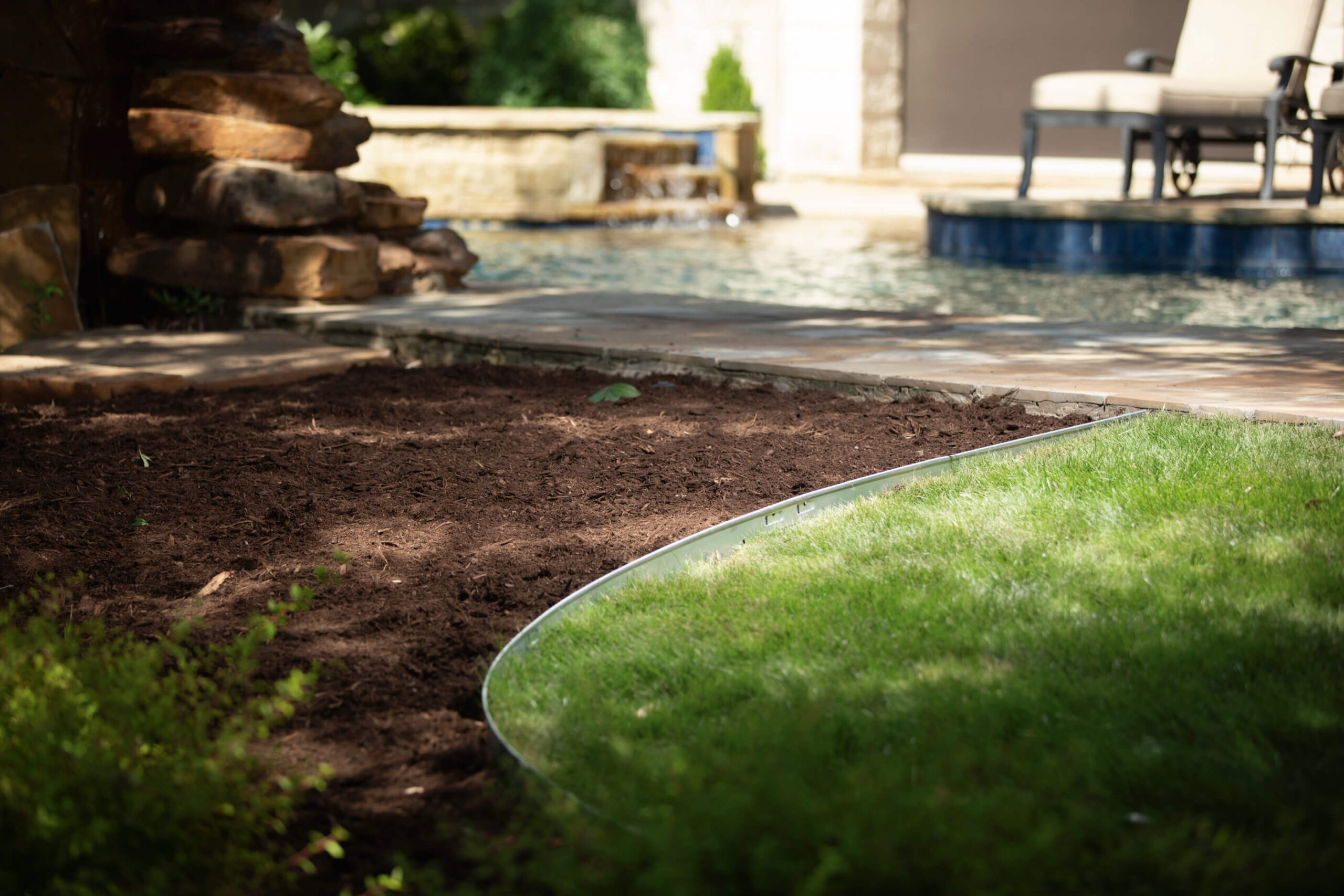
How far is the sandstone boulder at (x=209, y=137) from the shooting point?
19.3 feet

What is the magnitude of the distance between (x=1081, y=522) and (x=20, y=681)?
6.92ft

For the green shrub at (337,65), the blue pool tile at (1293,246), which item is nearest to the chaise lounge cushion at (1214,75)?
the blue pool tile at (1293,246)

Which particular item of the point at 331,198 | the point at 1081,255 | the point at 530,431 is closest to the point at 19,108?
the point at 331,198

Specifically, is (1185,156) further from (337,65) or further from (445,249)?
(337,65)

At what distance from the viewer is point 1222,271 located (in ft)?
27.5

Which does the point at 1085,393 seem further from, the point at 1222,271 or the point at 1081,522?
the point at 1222,271

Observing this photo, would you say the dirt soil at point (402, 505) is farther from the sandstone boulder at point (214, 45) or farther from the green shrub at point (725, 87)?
the green shrub at point (725, 87)

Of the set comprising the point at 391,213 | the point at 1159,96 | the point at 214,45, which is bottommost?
the point at 391,213

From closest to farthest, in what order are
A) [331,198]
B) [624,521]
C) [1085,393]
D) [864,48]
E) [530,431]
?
[624,521] → [1085,393] → [530,431] → [331,198] → [864,48]

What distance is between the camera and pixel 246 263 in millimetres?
5926

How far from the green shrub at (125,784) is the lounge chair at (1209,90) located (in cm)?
837

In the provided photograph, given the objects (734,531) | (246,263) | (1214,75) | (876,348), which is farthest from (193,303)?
(1214,75)

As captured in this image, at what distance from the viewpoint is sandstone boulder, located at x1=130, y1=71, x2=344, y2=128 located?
19.5 feet

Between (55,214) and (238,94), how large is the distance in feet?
3.40
